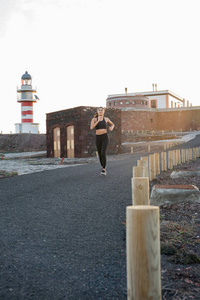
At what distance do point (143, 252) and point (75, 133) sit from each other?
18667 millimetres

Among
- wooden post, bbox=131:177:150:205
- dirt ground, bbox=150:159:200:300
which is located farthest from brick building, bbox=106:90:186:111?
wooden post, bbox=131:177:150:205

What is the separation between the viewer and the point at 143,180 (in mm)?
2945

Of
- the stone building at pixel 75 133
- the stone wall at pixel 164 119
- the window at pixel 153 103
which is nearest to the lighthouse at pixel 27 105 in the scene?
the stone wall at pixel 164 119

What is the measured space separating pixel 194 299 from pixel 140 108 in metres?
46.5

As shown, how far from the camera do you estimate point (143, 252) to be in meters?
1.64

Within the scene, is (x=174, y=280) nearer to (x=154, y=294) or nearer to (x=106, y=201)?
(x=154, y=294)

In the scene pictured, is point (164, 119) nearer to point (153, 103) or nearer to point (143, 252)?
point (153, 103)

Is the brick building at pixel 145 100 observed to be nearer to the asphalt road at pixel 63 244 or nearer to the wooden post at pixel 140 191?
the asphalt road at pixel 63 244

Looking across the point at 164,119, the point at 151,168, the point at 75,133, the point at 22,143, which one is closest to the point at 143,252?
the point at 151,168

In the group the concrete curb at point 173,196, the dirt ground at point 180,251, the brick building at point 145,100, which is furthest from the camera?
the brick building at point 145,100

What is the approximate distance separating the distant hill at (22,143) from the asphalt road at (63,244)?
28.9 metres

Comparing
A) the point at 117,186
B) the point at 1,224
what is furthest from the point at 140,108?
the point at 1,224

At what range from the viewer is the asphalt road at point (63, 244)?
2363 millimetres

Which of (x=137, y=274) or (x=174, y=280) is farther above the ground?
(x=137, y=274)
